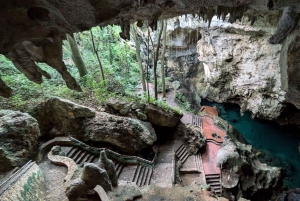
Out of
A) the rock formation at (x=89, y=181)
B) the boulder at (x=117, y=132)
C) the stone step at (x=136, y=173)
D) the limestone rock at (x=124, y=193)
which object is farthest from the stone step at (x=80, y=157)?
the rock formation at (x=89, y=181)

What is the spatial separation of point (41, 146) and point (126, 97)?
21.1ft

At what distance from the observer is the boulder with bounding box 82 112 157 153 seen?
485 inches

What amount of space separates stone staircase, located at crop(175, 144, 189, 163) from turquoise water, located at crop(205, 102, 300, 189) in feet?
25.3

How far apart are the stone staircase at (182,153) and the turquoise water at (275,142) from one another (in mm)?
7708

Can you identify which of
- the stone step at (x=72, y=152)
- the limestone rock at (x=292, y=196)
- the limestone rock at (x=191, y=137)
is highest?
the stone step at (x=72, y=152)

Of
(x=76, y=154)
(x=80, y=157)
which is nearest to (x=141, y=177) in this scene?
(x=80, y=157)

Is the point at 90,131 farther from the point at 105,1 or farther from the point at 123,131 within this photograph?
the point at 105,1

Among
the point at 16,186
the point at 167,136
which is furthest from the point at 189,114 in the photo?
the point at 16,186

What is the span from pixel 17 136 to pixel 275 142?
21.1 meters

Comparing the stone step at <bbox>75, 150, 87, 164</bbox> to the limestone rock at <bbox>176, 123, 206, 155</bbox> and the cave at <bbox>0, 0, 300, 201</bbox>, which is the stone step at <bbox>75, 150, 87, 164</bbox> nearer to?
the cave at <bbox>0, 0, 300, 201</bbox>

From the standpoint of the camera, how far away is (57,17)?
4.81m

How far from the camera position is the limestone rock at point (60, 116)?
39.2 feet

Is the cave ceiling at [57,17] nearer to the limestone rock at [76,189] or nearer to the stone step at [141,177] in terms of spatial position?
the limestone rock at [76,189]

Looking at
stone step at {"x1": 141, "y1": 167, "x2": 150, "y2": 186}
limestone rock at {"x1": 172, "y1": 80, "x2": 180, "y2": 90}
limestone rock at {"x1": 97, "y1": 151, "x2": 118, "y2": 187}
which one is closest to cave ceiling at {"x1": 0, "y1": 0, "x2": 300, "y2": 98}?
limestone rock at {"x1": 97, "y1": 151, "x2": 118, "y2": 187}
